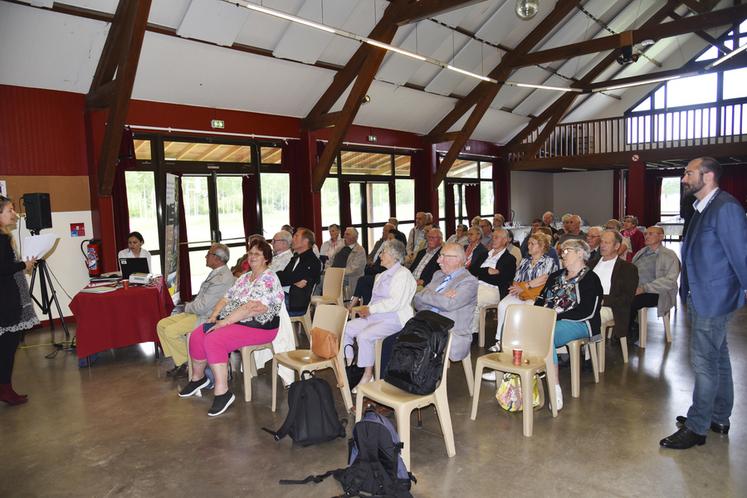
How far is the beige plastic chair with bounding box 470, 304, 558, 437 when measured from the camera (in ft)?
10.2

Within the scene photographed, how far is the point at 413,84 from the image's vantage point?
964 centimetres

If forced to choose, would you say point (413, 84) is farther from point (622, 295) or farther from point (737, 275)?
point (737, 275)

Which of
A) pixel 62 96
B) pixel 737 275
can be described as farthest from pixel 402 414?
pixel 62 96

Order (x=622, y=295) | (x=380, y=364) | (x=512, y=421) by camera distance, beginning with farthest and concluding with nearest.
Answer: (x=622, y=295) < (x=380, y=364) < (x=512, y=421)

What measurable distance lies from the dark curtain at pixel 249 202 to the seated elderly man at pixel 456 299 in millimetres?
5335

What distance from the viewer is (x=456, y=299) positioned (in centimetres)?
350

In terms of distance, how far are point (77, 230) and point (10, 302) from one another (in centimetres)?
326

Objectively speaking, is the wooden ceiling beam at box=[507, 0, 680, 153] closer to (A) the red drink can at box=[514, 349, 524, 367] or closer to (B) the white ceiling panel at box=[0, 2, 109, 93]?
(B) the white ceiling panel at box=[0, 2, 109, 93]

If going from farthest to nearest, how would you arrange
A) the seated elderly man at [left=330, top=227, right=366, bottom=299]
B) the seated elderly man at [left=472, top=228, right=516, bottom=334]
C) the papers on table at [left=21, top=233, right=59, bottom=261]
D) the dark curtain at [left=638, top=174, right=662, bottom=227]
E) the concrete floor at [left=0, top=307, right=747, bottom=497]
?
1. the dark curtain at [left=638, top=174, right=662, bottom=227]
2. the seated elderly man at [left=330, top=227, right=366, bottom=299]
3. the seated elderly man at [left=472, top=228, right=516, bottom=334]
4. the papers on table at [left=21, top=233, right=59, bottom=261]
5. the concrete floor at [left=0, top=307, right=747, bottom=497]

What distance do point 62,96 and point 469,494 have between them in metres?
6.58

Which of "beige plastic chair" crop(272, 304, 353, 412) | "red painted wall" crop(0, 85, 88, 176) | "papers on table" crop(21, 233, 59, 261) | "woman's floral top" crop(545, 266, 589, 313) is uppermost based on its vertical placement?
"red painted wall" crop(0, 85, 88, 176)

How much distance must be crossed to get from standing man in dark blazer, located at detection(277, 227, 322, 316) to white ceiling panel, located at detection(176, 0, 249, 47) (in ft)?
10.6

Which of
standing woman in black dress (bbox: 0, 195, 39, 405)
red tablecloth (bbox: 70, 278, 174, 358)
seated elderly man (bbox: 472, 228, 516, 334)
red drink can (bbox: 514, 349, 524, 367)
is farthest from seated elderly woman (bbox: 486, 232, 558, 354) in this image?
standing woman in black dress (bbox: 0, 195, 39, 405)

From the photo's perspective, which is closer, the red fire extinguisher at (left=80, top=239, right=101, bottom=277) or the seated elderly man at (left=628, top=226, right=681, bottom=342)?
the seated elderly man at (left=628, top=226, right=681, bottom=342)
